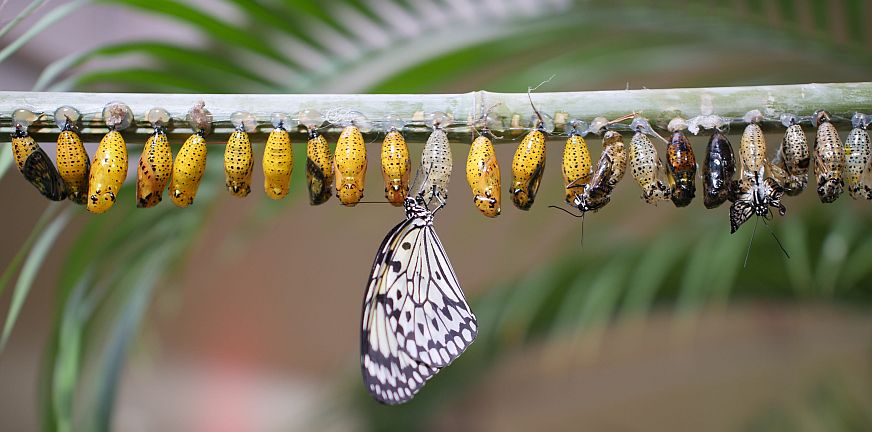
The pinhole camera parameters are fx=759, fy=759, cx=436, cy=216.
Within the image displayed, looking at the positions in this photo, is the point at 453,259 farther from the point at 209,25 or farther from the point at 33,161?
the point at 33,161

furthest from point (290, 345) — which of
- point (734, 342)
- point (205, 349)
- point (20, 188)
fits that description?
point (734, 342)

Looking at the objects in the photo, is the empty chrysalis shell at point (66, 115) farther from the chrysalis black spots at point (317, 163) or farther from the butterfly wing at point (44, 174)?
the chrysalis black spots at point (317, 163)

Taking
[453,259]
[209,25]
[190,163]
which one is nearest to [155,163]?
[190,163]

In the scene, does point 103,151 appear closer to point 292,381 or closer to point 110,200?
point 110,200

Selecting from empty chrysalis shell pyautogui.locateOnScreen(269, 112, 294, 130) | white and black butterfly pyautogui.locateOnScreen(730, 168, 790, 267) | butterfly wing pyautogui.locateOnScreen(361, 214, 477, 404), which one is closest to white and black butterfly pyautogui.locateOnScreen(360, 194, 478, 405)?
butterfly wing pyautogui.locateOnScreen(361, 214, 477, 404)

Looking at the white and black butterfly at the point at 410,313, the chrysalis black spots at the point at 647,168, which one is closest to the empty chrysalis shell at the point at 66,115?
the white and black butterfly at the point at 410,313
